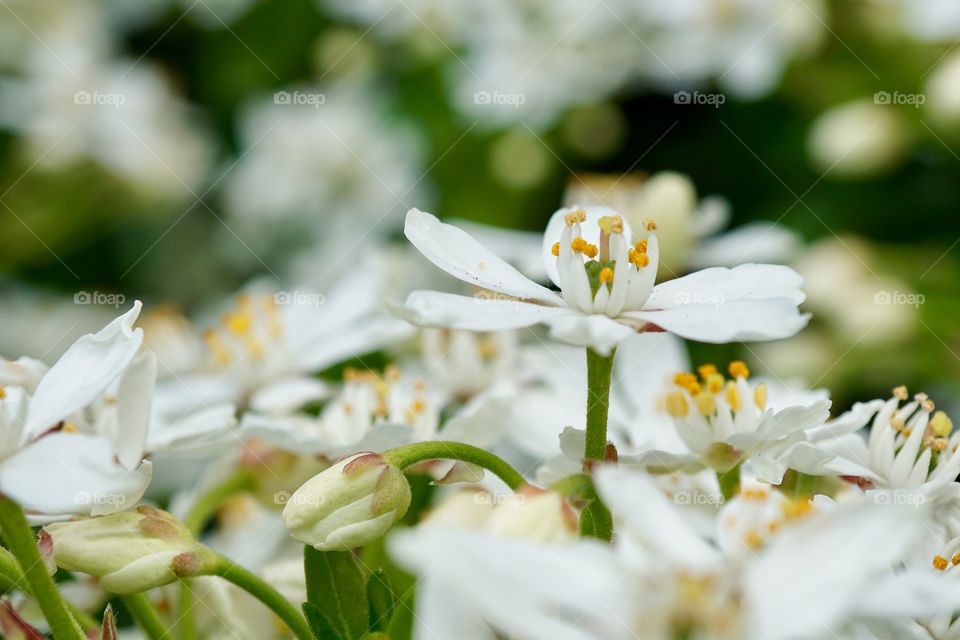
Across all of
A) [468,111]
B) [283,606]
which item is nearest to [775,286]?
[283,606]

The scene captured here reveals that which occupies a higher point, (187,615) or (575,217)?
(575,217)

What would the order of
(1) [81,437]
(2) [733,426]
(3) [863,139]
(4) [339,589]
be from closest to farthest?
(1) [81,437] < (4) [339,589] < (2) [733,426] < (3) [863,139]

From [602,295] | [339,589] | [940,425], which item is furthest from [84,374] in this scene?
[940,425]

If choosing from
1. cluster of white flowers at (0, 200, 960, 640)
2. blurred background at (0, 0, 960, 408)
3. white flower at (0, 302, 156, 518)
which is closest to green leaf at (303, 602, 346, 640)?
cluster of white flowers at (0, 200, 960, 640)

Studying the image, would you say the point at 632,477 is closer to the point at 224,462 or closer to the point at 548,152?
the point at 224,462

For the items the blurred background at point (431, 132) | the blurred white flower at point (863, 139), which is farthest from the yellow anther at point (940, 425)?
the blurred white flower at point (863, 139)

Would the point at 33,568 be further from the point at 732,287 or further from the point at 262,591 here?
the point at 732,287
